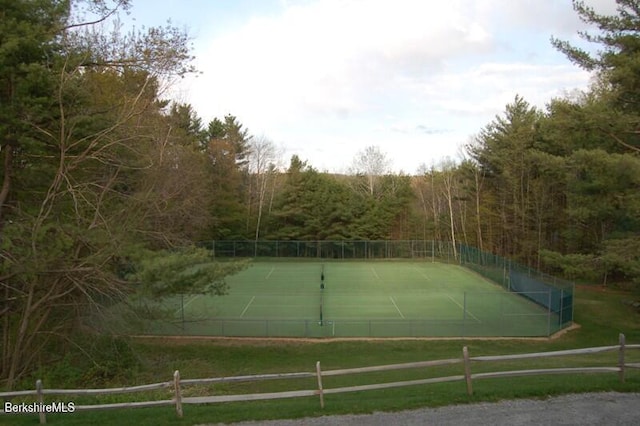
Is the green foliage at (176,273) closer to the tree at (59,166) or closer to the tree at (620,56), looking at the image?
the tree at (59,166)

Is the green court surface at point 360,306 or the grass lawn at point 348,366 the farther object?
the green court surface at point 360,306

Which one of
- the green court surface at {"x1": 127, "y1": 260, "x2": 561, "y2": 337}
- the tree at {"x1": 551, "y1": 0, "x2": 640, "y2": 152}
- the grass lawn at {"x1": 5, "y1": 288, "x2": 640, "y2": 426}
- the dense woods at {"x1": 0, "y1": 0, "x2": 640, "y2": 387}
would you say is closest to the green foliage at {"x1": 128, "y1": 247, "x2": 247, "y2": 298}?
the dense woods at {"x1": 0, "y1": 0, "x2": 640, "y2": 387}

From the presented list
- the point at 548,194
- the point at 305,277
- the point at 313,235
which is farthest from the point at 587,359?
Result: the point at 313,235

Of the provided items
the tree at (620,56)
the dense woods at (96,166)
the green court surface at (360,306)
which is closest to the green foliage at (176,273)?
the dense woods at (96,166)

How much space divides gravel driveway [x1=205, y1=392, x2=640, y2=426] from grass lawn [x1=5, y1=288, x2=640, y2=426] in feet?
0.86

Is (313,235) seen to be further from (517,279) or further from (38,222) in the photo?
(38,222)

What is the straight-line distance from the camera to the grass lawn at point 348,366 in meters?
8.21

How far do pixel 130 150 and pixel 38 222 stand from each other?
360cm

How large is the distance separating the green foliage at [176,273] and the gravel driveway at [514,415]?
18.8 feet

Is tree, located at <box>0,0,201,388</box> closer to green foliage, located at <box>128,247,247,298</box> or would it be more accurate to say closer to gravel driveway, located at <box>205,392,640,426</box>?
green foliage, located at <box>128,247,247,298</box>

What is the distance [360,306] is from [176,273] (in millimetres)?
17085

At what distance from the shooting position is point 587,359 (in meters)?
16.7

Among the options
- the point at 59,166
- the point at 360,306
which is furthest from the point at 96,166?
the point at 360,306

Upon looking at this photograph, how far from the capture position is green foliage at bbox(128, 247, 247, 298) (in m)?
12.4
